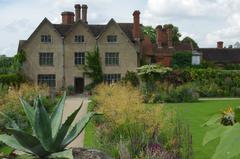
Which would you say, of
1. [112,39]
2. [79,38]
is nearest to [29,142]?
[79,38]

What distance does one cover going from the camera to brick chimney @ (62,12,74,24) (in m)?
52.5

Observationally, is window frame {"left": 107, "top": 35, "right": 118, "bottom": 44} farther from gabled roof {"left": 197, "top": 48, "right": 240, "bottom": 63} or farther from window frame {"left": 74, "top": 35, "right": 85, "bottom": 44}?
gabled roof {"left": 197, "top": 48, "right": 240, "bottom": 63}

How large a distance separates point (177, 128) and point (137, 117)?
5.00 ft

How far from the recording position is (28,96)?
26.9 metres

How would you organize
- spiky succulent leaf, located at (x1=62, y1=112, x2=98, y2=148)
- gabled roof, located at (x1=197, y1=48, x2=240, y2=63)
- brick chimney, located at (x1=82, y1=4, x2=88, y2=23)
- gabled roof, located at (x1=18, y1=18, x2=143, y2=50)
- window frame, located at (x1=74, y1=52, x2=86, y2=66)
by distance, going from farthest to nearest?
gabled roof, located at (x1=197, y1=48, x2=240, y2=63), brick chimney, located at (x1=82, y1=4, x2=88, y2=23), window frame, located at (x1=74, y1=52, x2=86, y2=66), gabled roof, located at (x1=18, y1=18, x2=143, y2=50), spiky succulent leaf, located at (x1=62, y1=112, x2=98, y2=148)

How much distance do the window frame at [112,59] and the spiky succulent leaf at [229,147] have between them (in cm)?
4800

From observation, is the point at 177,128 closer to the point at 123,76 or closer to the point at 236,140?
the point at 236,140

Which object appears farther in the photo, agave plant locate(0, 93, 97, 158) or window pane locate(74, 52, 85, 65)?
window pane locate(74, 52, 85, 65)

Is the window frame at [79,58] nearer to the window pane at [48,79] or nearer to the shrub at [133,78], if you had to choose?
the window pane at [48,79]

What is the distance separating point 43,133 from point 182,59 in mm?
49809

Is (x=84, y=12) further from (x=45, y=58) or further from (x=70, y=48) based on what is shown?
(x=45, y=58)

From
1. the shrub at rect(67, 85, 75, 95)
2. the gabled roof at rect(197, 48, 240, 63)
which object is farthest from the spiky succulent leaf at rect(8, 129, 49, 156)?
the gabled roof at rect(197, 48, 240, 63)

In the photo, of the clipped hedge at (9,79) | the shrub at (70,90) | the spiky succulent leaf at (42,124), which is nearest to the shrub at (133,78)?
the shrub at (70,90)

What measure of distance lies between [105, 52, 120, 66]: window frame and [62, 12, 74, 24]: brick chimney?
672 cm
